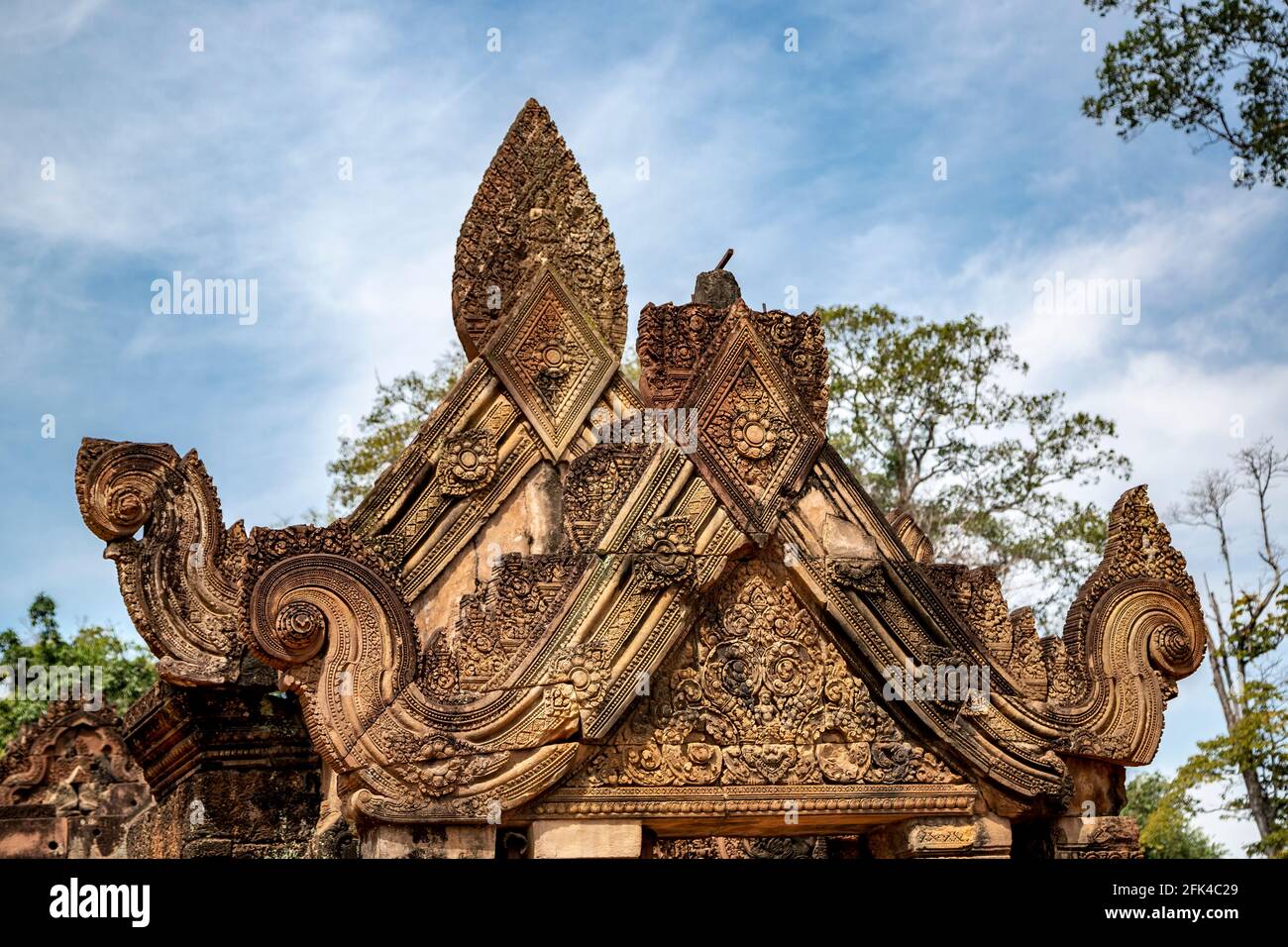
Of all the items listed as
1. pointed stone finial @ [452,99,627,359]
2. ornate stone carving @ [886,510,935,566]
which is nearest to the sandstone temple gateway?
pointed stone finial @ [452,99,627,359]

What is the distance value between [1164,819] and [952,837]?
65.5 ft

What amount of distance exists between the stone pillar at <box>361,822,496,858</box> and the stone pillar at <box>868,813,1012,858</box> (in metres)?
2.00

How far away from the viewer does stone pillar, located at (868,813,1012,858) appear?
7441mm

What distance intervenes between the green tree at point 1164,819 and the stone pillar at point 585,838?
45.6 feet

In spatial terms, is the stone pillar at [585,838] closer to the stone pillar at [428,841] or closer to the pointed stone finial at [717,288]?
the stone pillar at [428,841]

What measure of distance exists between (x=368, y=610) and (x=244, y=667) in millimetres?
3498

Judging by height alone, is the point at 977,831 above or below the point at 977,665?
below

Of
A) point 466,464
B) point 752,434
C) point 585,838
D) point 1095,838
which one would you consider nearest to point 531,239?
point 466,464

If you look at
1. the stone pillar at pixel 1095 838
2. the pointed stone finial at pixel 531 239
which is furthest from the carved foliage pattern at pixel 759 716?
the pointed stone finial at pixel 531 239

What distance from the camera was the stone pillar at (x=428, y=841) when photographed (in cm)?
680

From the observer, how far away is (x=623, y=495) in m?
7.36

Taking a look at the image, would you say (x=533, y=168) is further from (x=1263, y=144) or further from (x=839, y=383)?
(x=839, y=383)
